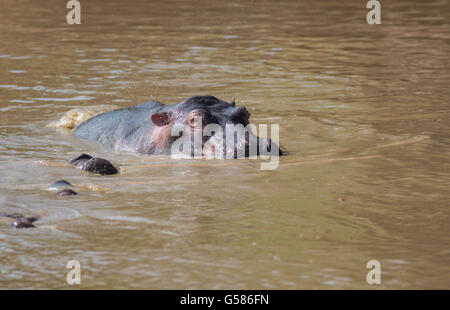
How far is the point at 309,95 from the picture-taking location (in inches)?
499

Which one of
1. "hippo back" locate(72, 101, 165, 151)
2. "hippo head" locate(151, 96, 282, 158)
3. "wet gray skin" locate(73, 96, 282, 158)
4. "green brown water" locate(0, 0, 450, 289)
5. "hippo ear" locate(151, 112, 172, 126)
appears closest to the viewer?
"green brown water" locate(0, 0, 450, 289)

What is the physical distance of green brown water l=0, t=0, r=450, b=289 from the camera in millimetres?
5488

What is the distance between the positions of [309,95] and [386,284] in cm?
777

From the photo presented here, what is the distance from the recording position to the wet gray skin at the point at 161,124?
8654 mm

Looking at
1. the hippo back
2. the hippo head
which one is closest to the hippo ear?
the hippo head

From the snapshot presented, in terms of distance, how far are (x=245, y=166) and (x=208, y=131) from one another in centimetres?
75

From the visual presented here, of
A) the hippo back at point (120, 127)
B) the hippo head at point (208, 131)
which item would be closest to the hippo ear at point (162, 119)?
the hippo head at point (208, 131)

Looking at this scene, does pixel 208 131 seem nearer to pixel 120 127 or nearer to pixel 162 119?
pixel 162 119

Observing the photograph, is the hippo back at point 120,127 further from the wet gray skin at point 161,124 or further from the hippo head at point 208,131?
the hippo head at point 208,131

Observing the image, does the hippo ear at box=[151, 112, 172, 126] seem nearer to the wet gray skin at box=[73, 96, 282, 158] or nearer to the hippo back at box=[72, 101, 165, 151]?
the wet gray skin at box=[73, 96, 282, 158]

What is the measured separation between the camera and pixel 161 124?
30.1 feet

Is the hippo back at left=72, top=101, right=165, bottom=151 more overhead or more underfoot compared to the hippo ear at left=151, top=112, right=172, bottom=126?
more overhead
